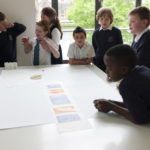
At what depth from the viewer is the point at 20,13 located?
2938 mm

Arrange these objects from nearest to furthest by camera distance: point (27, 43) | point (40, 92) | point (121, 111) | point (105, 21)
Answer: point (121, 111)
point (40, 92)
point (27, 43)
point (105, 21)

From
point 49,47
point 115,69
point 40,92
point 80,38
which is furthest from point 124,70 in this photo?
point 49,47

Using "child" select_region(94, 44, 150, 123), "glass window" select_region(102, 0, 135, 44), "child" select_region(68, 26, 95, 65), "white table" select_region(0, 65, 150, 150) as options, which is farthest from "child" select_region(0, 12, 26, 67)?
"child" select_region(94, 44, 150, 123)

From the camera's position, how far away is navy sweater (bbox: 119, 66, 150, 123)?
107cm

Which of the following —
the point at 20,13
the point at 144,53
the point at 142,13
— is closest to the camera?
the point at 144,53

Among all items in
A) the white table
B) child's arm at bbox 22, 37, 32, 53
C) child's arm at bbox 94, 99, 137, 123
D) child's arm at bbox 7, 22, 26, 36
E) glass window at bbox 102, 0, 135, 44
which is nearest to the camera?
the white table

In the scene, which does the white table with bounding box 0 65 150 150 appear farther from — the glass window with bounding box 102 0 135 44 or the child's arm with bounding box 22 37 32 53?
the glass window with bounding box 102 0 135 44

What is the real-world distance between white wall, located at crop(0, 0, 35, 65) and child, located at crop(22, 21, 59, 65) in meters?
0.58

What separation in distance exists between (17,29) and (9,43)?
0.24m

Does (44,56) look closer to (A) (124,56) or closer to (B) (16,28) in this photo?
(B) (16,28)

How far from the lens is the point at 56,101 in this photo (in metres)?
1.46

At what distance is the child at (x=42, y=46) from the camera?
237 cm

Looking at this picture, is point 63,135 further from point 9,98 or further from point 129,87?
point 9,98

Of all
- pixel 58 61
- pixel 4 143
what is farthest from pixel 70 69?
pixel 4 143
